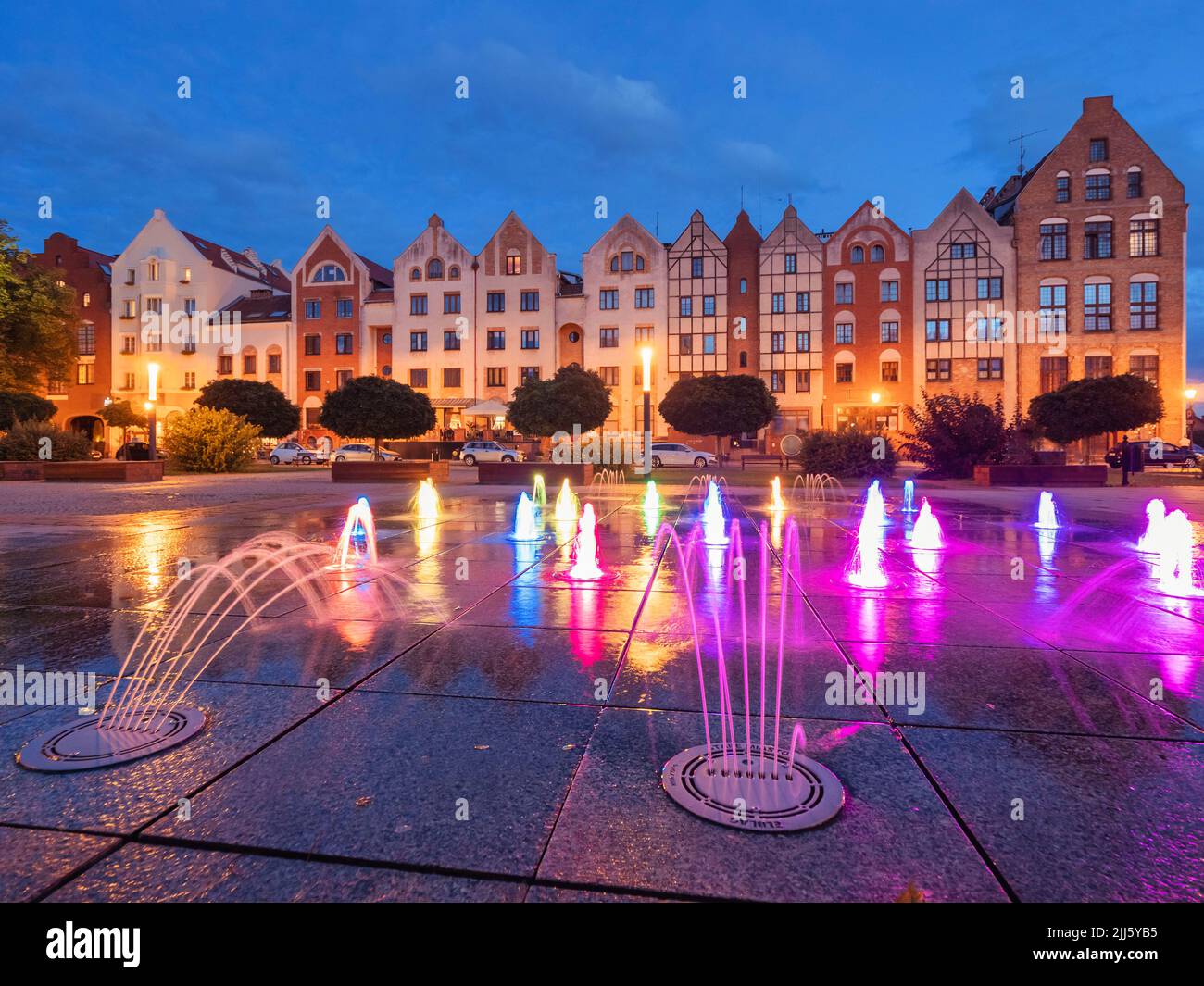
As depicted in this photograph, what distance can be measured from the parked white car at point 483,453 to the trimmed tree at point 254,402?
9.43 meters

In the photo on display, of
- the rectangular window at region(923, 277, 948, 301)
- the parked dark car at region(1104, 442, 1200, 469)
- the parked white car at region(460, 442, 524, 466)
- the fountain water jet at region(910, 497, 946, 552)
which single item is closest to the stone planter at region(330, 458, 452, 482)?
the parked white car at region(460, 442, 524, 466)

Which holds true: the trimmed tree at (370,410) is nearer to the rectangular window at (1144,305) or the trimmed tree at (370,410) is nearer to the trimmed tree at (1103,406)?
the trimmed tree at (1103,406)

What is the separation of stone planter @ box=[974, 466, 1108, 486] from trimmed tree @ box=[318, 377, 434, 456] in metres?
21.5

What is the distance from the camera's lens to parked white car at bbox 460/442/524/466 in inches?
1571

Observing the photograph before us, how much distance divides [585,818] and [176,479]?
2640 cm

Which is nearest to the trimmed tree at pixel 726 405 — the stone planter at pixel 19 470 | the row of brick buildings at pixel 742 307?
the row of brick buildings at pixel 742 307

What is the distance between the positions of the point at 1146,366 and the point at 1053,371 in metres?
5.16

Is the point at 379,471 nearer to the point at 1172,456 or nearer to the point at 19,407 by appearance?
the point at 19,407

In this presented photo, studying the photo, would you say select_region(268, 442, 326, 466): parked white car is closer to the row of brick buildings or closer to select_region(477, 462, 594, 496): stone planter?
the row of brick buildings

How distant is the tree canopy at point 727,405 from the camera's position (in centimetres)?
3772
